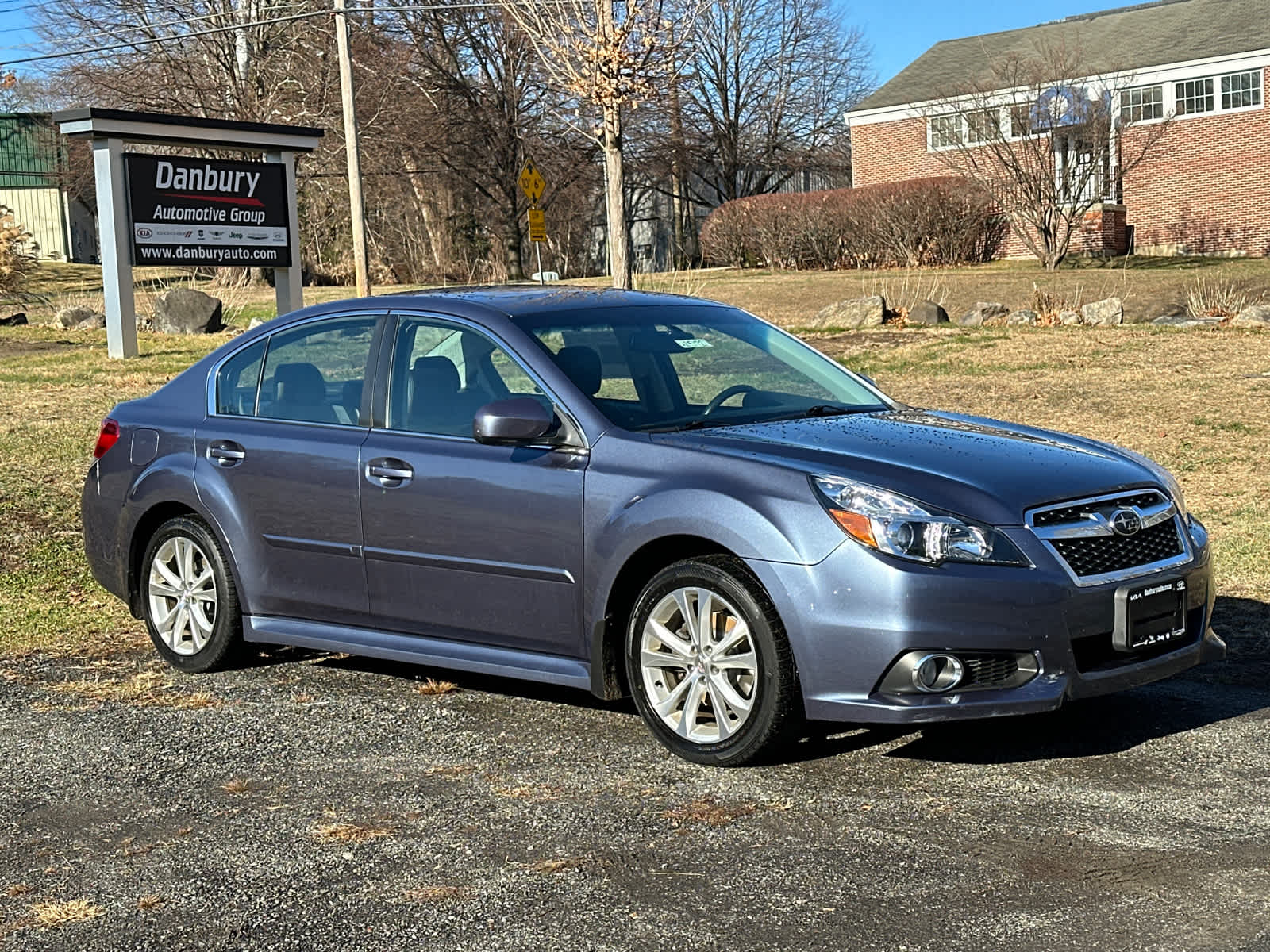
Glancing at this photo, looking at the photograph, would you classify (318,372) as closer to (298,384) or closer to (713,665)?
(298,384)

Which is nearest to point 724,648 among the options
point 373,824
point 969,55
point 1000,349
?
point 373,824

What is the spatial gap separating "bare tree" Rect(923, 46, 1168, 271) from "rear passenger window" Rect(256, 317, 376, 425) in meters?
27.1

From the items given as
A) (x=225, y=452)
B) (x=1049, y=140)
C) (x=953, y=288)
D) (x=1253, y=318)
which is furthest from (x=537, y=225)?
(x=225, y=452)

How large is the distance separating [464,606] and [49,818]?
5.24 feet

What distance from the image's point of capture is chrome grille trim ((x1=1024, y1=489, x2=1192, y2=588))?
5.10 m

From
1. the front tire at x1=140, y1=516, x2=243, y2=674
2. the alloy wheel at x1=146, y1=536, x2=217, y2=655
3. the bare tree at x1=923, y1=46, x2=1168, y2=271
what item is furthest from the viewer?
the bare tree at x1=923, y1=46, x2=1168, y2=271

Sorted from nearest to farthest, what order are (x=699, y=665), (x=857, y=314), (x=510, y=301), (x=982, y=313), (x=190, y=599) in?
(x=699, y=665)
(x=510, y=301)
(x=190, y=599)
(x=857, y=314)
(x=982, y=313)

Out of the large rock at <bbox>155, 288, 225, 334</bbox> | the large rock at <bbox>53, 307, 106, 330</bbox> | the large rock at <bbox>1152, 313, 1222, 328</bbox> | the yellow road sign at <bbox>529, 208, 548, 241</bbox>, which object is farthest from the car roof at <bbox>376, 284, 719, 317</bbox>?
the yellow road sign at <bbox>529, 208, 548, 241</bbox>

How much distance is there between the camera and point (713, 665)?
209 inches

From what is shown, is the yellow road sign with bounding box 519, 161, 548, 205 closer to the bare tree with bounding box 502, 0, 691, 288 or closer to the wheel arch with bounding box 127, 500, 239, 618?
the bare tree with bounding box 502, 0, 691, 288

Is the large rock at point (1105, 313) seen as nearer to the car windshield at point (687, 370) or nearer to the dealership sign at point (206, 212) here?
the dealership sign at point (206, 212)

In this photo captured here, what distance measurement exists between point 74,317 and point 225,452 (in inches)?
845

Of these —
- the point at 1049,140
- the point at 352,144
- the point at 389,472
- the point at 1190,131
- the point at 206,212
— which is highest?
the point at 1190,131

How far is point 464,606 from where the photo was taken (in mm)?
5934
